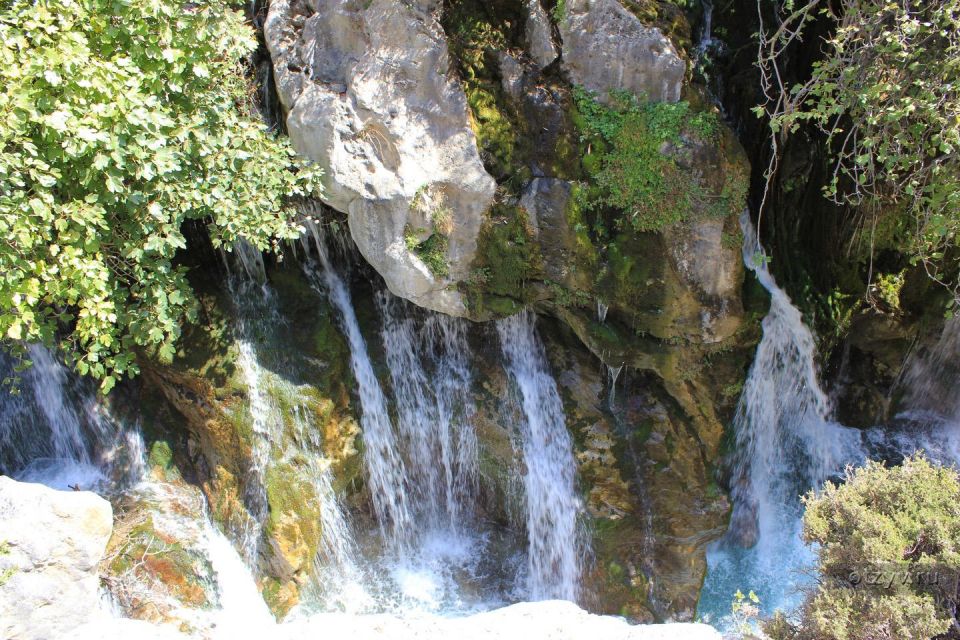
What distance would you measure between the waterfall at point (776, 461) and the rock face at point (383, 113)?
4.04 m

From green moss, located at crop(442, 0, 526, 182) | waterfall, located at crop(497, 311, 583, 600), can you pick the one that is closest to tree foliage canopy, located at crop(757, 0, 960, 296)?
green moss, located at crop(442, 0, 526, 182)

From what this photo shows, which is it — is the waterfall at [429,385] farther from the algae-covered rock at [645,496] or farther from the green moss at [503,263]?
the algae-covered rock at [645,496]

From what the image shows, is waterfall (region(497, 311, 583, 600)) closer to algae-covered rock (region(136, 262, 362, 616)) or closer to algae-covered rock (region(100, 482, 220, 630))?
algae-covered rock (region(136, 262, 362, 616))

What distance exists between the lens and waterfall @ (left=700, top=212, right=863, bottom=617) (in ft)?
25.6

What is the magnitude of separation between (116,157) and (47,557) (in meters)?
3.17

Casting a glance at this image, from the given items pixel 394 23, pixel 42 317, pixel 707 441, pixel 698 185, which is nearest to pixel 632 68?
pixel 698 185

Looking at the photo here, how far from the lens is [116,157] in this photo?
471 cm

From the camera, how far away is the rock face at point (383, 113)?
20.6 feet

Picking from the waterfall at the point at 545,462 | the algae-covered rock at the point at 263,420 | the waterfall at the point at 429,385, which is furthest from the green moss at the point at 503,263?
the algae-covered rock at the point at 263,420

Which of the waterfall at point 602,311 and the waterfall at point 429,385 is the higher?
the waterfall at point 602,311

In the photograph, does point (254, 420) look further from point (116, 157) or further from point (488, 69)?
point (488, 69)

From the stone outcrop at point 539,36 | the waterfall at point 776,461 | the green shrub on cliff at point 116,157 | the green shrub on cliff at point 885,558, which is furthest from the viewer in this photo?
the waterfall at point 776,461

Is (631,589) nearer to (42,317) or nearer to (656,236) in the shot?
(656,236)

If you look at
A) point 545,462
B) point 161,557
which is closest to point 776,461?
point 545,462
